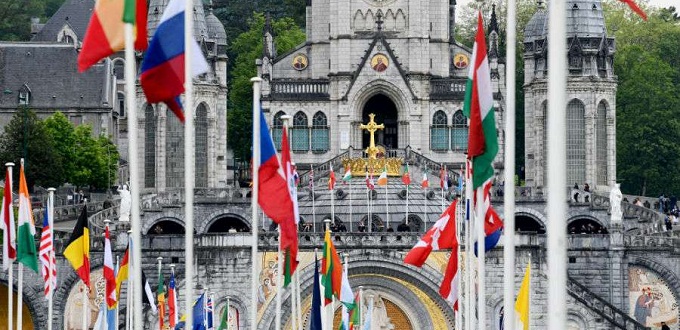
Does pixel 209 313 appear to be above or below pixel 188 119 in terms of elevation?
above

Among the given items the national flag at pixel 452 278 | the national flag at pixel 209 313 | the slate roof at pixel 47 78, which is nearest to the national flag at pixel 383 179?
the national flag at pixel 209 313

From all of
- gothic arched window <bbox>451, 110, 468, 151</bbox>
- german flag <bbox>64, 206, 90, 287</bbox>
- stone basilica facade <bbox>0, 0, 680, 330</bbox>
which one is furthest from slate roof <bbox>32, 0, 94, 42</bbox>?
german flag <bbox>64, 206, 90, 287</bbox>

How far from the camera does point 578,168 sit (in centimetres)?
11375

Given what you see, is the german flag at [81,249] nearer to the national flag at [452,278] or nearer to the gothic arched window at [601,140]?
the national flag at [452,278]

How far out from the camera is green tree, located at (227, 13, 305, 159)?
131250 millimetres

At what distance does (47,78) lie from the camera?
132 metres

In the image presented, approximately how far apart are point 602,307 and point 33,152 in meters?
34.5

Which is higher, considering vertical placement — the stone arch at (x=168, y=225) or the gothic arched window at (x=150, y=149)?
the gothic arched window at (x=150, y=149)

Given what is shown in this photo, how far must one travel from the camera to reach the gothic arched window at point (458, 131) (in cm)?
11594

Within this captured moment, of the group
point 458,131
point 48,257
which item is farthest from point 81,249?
point 458,131

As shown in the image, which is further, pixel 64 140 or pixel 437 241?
pixel 64 140

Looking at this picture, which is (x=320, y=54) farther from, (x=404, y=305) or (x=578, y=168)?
(x=404, y=305)

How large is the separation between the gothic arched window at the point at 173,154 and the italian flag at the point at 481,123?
73247 mm

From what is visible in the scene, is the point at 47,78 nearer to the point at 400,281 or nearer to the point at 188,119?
the point at 400,281
